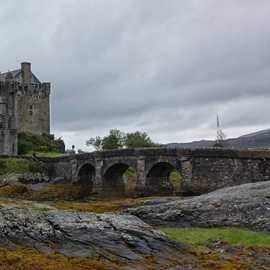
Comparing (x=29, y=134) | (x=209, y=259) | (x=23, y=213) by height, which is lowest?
(x=209, y=259)

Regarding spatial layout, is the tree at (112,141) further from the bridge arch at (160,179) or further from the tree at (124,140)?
the bridge arch at (160,179)

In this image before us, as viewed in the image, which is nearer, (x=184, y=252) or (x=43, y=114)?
(x=184, y=252)

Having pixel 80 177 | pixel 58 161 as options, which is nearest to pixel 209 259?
pixel 80 177

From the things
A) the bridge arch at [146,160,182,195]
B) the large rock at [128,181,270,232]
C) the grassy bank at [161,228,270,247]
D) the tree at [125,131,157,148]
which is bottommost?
the grassy bank at [161,228,270,247]

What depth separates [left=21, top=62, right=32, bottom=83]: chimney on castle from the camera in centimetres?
10550

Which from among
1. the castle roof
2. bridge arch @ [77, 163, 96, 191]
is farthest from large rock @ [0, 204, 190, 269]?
the castle roof

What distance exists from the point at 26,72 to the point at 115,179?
43.0 m

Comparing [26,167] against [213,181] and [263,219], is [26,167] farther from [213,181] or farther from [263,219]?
[263,219]

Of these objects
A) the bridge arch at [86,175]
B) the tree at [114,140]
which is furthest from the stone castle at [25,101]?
the bridge arch at [86,175]

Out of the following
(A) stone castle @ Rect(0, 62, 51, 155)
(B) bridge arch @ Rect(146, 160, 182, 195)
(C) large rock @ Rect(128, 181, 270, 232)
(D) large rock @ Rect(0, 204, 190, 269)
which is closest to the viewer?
(D) large rock @ Rect(0, 204, 190, 269)

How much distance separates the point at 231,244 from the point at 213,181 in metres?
26.7

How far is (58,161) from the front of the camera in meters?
81.1

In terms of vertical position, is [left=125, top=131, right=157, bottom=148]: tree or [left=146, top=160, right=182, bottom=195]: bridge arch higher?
[left=125, top=131, right=157, bottom=148]: tree

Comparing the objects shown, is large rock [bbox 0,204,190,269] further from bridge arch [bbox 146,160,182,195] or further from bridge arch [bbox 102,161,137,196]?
bridge arch [bbox 102,161,137,196]
